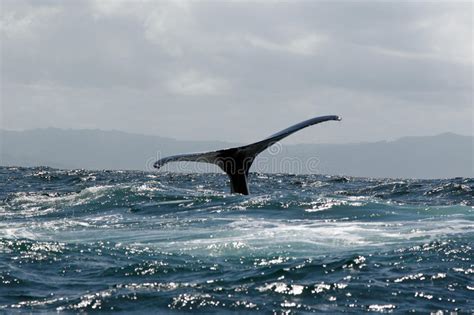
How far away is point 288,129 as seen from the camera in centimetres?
2125

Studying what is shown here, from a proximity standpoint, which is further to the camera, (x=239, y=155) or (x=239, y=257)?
(x=239, y=155)

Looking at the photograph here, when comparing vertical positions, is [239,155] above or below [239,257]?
above

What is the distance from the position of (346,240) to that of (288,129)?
5.48 meters

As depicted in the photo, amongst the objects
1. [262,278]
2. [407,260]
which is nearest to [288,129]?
[407,260]

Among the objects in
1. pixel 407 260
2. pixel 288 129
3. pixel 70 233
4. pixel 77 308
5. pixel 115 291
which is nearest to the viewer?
pixel 77 308

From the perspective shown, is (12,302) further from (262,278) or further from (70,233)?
(70,233)

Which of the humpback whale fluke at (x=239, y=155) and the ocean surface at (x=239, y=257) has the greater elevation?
the humpback whale fluke at (x=239, y=155)

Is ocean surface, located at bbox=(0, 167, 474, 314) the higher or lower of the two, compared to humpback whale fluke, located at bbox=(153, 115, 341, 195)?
lower

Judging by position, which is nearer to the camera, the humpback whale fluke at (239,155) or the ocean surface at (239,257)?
the ocean surface at (239,257)

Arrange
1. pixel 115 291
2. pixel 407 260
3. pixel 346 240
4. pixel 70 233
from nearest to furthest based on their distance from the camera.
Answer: pixel 115 291 → pixel 407 260 → pixel 346 240 → pixel 70 233

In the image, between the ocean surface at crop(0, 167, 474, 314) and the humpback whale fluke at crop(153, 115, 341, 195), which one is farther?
the humpback whale fluke at crop(153, 115, 341, 195)

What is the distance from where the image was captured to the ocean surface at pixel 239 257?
11.1m

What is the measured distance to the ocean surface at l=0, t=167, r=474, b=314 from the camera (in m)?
11.1

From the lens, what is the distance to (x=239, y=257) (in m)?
14.4
